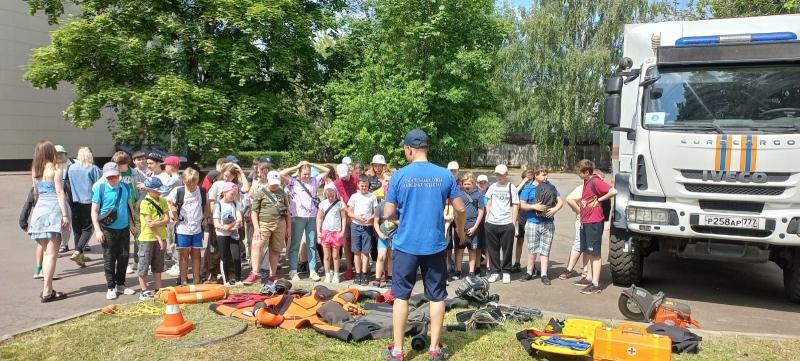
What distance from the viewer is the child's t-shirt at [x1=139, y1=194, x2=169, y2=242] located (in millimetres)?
7082

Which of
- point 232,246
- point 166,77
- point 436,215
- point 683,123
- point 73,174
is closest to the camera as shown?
point 436,215

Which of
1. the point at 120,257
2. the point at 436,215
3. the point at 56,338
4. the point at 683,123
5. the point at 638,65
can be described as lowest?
the point at 56,338

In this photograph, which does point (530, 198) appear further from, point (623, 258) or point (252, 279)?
point (252, 279)

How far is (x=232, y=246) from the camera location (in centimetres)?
782

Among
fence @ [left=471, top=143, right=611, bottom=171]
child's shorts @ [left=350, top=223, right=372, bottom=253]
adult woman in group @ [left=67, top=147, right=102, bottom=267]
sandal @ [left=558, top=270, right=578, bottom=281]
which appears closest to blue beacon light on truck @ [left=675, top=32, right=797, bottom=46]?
sandal @ [left=558, top=270, right=578, bottom=281]

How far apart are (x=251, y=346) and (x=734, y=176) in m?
5.95

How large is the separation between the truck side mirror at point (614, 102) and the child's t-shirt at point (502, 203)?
1.79m

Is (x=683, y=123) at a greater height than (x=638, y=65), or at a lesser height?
lesser

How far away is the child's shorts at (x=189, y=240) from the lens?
7.47 metres

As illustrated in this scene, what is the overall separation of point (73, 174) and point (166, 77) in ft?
31.8

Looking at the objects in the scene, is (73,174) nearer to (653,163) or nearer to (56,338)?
(56,338)

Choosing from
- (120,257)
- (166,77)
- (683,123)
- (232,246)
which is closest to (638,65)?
(683,123)

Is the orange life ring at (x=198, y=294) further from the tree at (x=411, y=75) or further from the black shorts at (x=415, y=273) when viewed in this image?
the tree at (x=411, y=75)

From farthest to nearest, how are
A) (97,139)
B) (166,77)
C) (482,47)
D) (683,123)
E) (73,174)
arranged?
(97,139) < (482,47) < (166,77) < (73,174) < (683,123)
